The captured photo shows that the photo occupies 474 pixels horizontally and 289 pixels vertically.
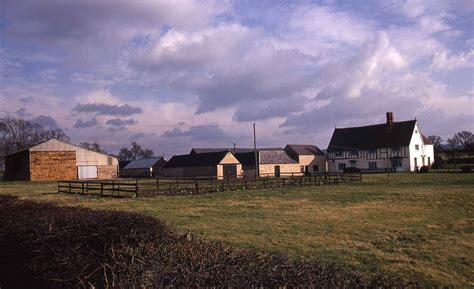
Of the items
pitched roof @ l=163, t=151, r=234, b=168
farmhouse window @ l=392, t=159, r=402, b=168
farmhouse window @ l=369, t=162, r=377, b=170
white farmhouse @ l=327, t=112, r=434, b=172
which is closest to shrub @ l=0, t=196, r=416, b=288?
pitched roof @ l=163, t=151, r=234, b=168

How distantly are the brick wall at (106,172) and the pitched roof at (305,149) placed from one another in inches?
1157

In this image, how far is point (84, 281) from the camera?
4.95m

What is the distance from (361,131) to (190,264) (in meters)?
74.6

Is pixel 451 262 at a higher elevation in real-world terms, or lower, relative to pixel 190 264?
lower

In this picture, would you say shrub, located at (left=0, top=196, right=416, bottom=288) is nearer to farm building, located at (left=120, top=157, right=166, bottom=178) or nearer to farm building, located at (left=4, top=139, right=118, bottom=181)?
farm building, located at (left=4, top=139, right=118, bottom=181)

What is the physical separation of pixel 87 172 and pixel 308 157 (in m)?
35.3

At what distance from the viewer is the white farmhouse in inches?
2613

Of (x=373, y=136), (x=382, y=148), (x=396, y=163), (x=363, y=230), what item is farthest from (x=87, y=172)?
(x=363, y=230)

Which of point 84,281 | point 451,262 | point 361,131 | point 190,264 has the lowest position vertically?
point 451,262

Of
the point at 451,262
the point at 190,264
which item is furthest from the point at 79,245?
the point at 451,262

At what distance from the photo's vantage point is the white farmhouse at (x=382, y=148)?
66.4 metres

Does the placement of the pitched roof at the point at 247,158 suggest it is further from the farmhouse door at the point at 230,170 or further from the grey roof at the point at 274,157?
the farmhouse door at the point at 230,170

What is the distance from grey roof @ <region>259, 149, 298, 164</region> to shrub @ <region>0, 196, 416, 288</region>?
61558 mm

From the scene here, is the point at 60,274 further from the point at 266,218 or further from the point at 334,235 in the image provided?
the point at 266,218
